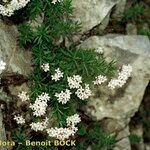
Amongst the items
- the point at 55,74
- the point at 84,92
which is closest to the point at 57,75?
the point at 55,74

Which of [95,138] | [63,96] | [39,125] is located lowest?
[95,138]

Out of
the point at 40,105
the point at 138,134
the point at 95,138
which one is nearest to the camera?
the point at 40,105

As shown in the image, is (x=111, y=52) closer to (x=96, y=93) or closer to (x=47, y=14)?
(x=96, y=93)

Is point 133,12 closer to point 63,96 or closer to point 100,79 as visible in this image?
point 100,79

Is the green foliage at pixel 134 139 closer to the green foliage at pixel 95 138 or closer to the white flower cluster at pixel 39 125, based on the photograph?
the green foliage at pixel 95 138

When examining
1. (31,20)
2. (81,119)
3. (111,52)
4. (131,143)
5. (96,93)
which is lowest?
(131,143)

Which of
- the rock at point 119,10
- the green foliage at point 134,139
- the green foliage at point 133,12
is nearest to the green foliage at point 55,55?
the rock at point 119,10

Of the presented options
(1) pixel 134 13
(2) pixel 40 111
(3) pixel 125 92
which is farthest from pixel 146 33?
(2) pixel 40 111
